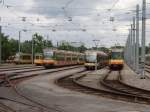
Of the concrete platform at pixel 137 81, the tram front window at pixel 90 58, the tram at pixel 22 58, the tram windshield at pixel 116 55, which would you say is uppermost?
the tram windshield at pixel 116 55

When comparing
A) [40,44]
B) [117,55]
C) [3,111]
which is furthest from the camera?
[40,44]

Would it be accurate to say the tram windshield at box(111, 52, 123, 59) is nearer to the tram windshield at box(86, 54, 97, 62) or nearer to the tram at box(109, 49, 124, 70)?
the tram at box(109, 49, 124, 70)

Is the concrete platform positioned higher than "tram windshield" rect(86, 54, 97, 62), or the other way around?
"tram windshield" rect(86, 54, 97, 62)

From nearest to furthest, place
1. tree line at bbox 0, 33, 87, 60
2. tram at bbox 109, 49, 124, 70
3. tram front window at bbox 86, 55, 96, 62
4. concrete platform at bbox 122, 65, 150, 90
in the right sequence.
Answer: concrete platform at bbox 122, 65, 150, 90 → tram front window at bbox 86, 55, 96, 62 → tram at bbox 109, 49, 124, 70 → tree line at bbox 0, 33, 87, 60

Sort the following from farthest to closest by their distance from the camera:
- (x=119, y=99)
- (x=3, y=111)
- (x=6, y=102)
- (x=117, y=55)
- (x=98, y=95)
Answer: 1. (x=117, y=55)
2. (x=98, y=95)
3. (x=119, y=99)
4. (x=6, y=102)
5. (x=3, y=111)

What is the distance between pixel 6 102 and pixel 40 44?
124m

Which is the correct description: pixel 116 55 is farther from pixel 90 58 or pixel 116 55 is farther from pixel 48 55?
pixel 48 55

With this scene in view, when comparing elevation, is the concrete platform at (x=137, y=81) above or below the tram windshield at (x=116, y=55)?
below

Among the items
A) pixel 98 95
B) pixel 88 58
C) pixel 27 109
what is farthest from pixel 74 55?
pixel 27 109

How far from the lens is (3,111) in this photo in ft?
50.2

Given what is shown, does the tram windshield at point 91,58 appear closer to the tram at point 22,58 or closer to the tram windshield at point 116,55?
the tram windshield at point 116,55

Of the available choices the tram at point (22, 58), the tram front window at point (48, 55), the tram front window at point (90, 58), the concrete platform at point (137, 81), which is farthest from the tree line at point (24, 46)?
the concrete platform at point (137, 81)

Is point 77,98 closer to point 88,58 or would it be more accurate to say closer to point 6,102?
point 6,102

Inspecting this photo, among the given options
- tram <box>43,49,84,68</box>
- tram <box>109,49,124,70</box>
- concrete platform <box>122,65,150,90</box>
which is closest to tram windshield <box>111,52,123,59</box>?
tram <box>109,49,124,70</box>
